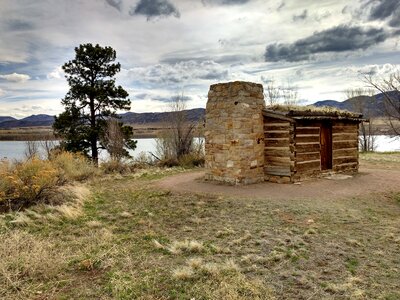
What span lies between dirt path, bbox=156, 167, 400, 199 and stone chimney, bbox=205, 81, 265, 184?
1.99ft

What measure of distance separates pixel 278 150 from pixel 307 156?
4.39 feet

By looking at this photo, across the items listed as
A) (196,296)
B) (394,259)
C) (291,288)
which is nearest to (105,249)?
(196,296)

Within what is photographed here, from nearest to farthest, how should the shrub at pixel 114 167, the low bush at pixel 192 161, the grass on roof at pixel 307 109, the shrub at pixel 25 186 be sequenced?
1. the shrub at pixel 25 186
2. the grass on roof at pixel 307 109
3. the shrub at pixel 114 167
4. the low bush at pixel 192 161

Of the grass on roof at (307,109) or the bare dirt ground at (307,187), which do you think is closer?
the bare dirt ground at (307,187)

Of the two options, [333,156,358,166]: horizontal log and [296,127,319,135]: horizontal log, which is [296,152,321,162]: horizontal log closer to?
[296,127,319,135]: horizontal log

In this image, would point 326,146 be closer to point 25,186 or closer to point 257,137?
point 257,137

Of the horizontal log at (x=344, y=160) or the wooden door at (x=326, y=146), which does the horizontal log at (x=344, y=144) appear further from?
the horizontal log at (x=344, y=160)

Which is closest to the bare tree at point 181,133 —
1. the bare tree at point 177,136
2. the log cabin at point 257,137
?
the bare tree at point 177,136

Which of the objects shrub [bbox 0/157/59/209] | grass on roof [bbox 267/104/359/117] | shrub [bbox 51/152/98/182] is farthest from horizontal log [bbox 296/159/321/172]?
shrub [bbox 51/152/98/182]

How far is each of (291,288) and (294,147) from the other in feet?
29.6

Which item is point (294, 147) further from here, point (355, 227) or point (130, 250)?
point (130, 250)

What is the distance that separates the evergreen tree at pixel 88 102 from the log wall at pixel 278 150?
12.3 metres

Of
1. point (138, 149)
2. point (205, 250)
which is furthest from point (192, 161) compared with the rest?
point (138, 149)

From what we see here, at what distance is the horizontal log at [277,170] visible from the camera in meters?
13.3
